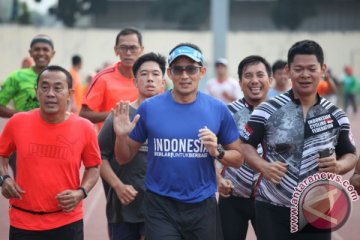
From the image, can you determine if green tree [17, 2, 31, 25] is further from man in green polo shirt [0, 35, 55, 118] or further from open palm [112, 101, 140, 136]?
open palm [112, 101, 140, 136]

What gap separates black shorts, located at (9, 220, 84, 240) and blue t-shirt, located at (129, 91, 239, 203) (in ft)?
2.06

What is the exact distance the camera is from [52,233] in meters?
5.20

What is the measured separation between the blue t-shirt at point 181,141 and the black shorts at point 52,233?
2.06ft

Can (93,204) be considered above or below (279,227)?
below

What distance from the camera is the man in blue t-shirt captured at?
500 cm

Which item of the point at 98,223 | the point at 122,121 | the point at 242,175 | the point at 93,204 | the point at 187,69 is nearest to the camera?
the point at 187,69

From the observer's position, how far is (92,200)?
38.3 feet

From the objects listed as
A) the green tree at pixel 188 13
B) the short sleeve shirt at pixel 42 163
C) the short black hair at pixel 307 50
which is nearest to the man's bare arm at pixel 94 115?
the short sleeve shirt at pixel 42 163

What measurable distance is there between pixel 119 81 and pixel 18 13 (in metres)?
37.5

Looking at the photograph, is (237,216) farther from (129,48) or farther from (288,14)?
(288,14)

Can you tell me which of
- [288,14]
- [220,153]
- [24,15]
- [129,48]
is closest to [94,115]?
[129,48]

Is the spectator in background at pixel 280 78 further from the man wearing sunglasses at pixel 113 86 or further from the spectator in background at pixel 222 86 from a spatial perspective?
the spectator in background at pixel 222 86

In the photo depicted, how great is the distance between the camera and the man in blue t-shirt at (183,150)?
5000 millimetres

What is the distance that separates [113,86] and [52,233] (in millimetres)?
2226
